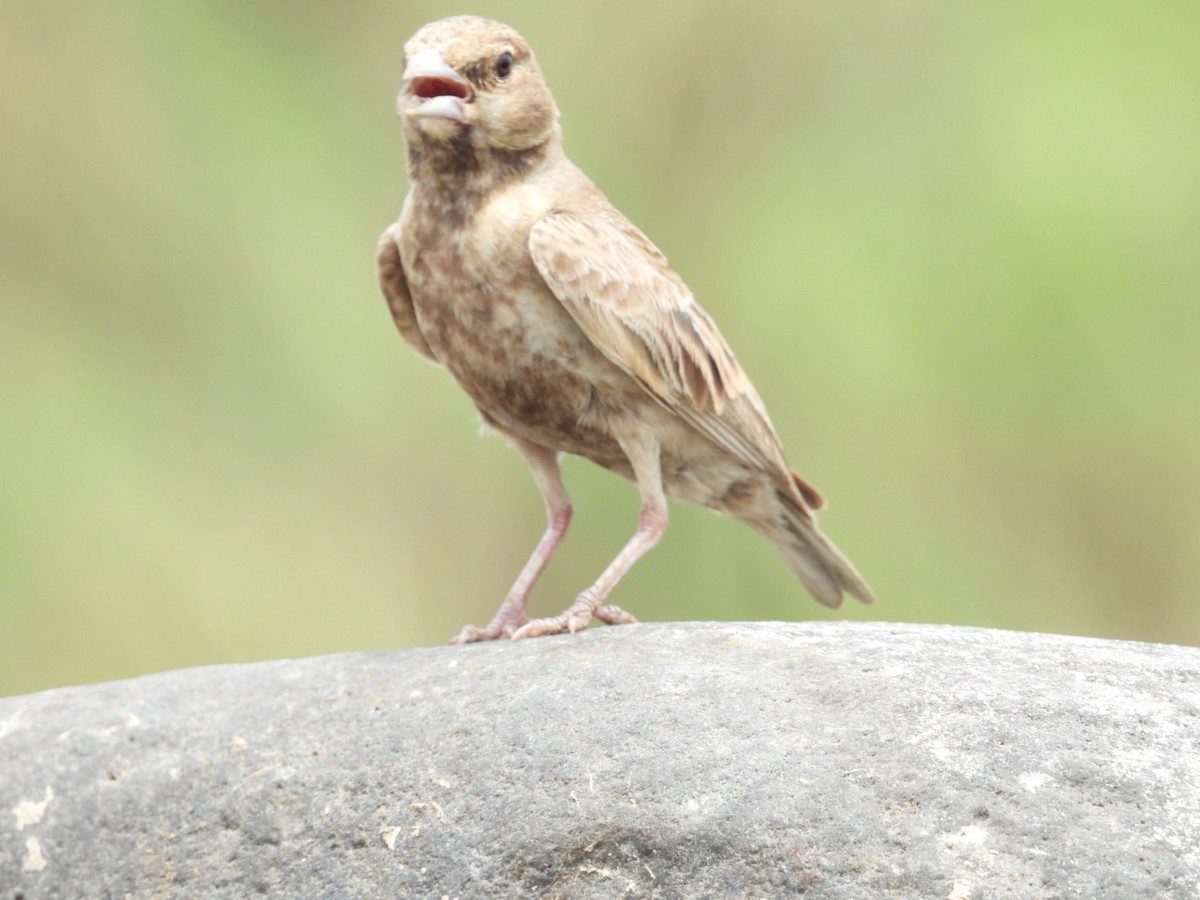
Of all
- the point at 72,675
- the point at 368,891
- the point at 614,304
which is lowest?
the point at 72,675

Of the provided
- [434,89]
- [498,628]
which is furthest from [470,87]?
[498,628]

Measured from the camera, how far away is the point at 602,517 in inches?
270

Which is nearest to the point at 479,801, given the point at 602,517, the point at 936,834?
the point at 936,834

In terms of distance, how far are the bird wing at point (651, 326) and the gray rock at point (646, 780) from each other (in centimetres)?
108

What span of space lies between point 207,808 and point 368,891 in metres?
0.46

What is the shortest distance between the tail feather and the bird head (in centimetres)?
159

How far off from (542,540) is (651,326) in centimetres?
92

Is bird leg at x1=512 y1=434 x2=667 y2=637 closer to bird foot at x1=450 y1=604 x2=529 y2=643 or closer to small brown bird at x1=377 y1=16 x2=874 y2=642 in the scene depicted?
small brown bird at x1=377 y1=16 x2=874 y2=642

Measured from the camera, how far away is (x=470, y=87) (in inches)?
179

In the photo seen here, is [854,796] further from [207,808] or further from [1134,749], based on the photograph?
[207,808]

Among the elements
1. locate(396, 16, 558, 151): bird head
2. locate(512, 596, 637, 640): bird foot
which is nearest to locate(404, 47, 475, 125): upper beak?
locate(396, 16, 558, 151): bird head

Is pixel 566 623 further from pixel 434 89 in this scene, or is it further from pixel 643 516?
pixel 434 89

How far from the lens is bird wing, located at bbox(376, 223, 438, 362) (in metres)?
5.03

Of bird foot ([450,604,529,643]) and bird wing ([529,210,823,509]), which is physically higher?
bird wing ([529,210,823,509])
